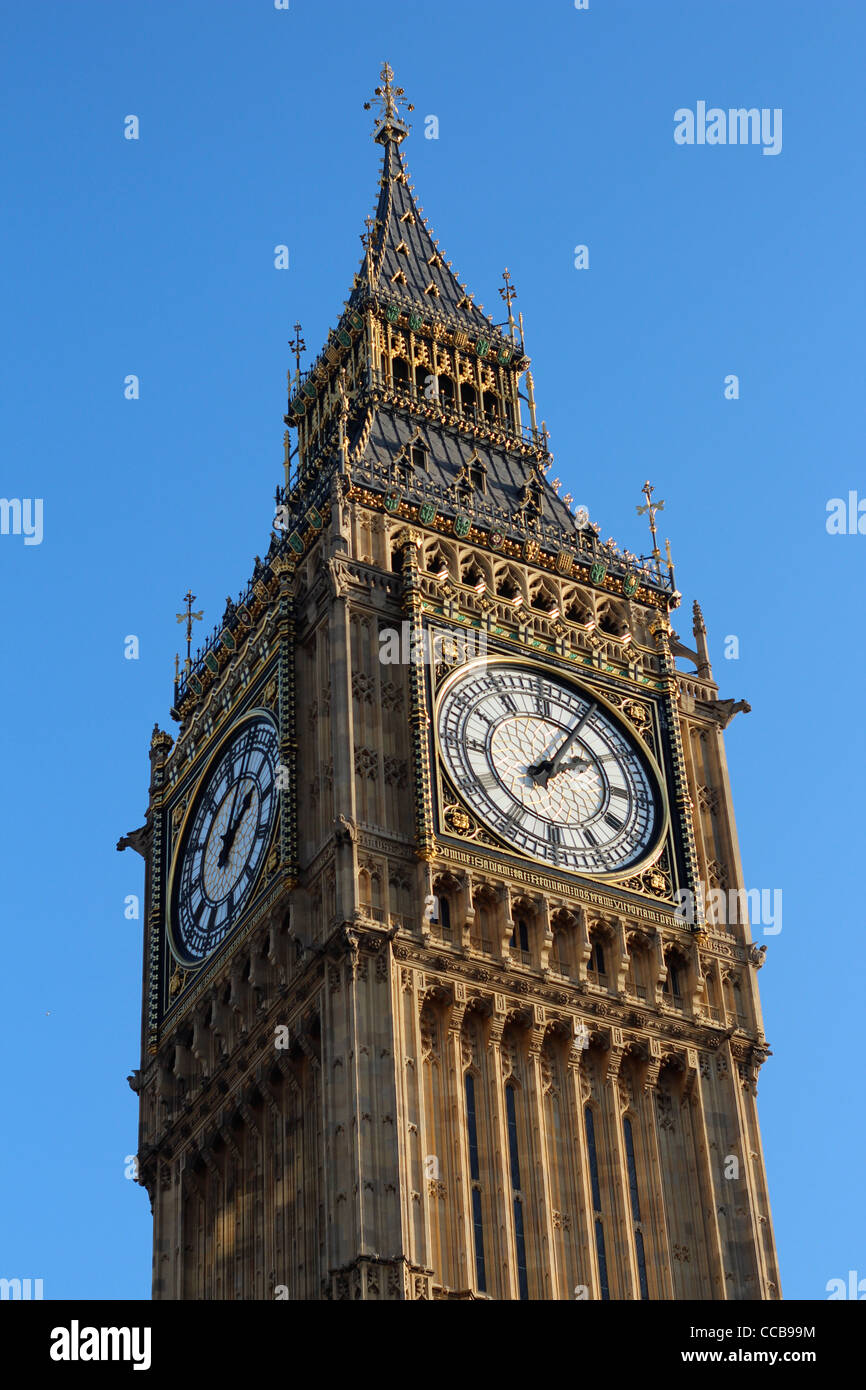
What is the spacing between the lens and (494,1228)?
5294 centimetres

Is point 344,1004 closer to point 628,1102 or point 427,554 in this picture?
point 628,1102

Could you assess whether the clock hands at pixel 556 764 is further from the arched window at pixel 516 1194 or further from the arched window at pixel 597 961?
the arched window at pixel 516 1194

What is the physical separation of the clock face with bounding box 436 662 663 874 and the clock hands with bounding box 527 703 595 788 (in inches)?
0.9

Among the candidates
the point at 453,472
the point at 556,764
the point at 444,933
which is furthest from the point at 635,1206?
the point at 453,472

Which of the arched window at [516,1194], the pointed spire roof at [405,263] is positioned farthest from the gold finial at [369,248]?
the arched window at [516,1194]

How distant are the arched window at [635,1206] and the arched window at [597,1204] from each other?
714mm

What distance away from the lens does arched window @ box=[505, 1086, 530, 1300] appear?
173ft

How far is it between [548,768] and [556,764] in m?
0.28

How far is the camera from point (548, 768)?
60.1 metres

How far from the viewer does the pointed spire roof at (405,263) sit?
75.6m
